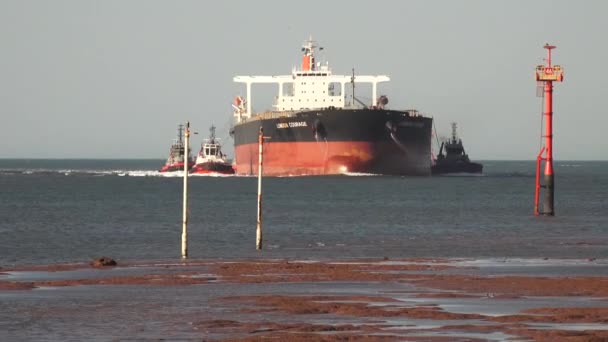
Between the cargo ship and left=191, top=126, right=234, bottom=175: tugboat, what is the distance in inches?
596

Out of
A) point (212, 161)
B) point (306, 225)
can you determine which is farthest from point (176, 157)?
point (306, 225)

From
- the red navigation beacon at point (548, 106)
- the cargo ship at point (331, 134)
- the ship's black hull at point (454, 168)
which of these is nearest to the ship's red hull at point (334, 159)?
the cargo ship at point (331, 134)

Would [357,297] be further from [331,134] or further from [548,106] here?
[331,134]

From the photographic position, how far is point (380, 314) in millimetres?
20812

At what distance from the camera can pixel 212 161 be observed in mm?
141000

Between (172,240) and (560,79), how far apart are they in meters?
17.5

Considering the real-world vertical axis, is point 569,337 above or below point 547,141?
below

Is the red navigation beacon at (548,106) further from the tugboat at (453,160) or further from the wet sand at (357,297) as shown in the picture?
the tugboat at (453,160)

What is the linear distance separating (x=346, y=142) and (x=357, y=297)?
8160 cm

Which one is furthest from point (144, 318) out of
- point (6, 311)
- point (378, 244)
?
point (378, 244)

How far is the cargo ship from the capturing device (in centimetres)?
10500

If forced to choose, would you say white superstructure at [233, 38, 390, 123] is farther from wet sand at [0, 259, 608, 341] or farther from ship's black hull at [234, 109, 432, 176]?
wet sand at [0, 259, 608, 341]

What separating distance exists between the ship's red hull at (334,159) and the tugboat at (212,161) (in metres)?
24.3

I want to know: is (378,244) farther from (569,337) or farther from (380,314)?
(569,337)
